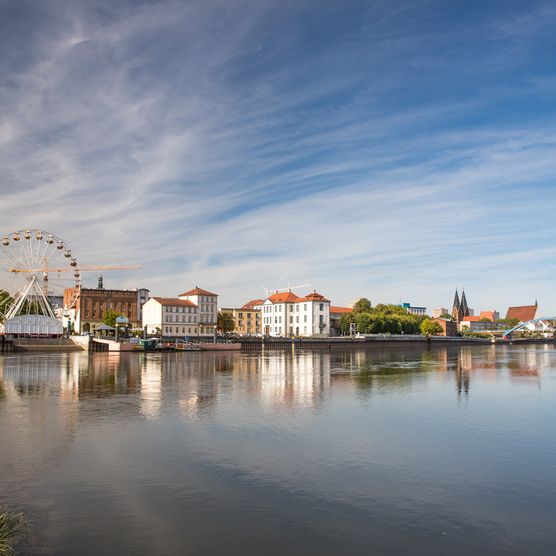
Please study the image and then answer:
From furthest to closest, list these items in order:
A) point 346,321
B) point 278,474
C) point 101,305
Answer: point 101,305, point 346,321, point 278,474

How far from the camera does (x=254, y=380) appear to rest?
40625mm

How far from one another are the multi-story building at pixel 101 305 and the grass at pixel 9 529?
408 feet

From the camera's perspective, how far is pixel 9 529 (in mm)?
10688

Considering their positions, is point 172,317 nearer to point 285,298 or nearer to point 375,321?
point 285,298

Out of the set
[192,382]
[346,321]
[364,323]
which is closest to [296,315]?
[346,321]

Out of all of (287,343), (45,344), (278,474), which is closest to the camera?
(278,474)

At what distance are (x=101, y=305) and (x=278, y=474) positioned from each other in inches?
5124

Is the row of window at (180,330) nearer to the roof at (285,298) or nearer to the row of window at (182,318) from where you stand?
the row of window at (182,318)

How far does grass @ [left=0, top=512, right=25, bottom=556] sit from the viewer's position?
9773mm

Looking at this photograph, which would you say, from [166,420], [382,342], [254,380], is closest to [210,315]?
[382,342]

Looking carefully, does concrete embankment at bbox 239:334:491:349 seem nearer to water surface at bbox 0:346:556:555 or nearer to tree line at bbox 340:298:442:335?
tree line at bbox 340:298:442:335

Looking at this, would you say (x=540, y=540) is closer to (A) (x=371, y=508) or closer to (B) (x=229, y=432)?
(A) (x=371, y=508)

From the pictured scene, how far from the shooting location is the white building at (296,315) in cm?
12975

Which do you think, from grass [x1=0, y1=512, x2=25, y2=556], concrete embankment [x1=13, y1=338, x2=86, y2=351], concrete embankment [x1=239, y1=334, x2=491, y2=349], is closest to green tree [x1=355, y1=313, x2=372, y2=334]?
concrete embankment [x1=239, y1=334, x2=491, y2=349]
